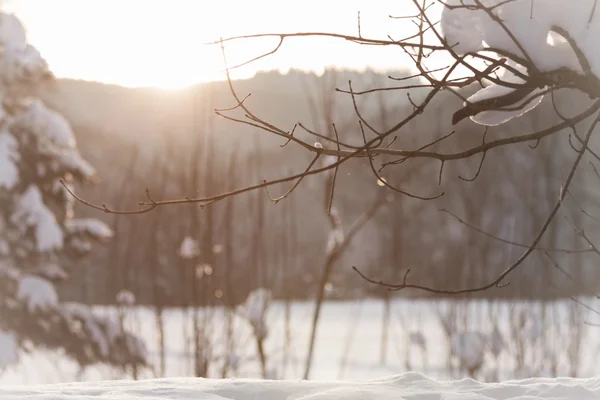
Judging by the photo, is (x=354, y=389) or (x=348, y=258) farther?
(x=348, y=258)

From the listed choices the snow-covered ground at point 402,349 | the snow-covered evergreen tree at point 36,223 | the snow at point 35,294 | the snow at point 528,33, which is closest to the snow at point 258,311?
the snow-covered ground at point 402,349

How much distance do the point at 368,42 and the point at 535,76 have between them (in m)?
0.56

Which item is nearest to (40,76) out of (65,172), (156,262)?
(65,172)

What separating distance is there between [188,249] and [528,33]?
396cm

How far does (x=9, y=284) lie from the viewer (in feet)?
26.6

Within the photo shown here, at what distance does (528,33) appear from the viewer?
2193 mm

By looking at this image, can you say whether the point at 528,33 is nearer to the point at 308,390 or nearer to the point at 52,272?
the point at 308,390

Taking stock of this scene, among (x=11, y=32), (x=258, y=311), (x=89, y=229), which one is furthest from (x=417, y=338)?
(x=11, y=32)

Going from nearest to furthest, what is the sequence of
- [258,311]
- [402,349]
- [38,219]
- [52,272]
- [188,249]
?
[188,249], [258,311], [38,219], [52,272], [402,349]

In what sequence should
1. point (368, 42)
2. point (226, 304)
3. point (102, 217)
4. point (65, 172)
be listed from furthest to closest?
point (102, 217)
point (65, 172)
point (226, 304)
point (368, 42)

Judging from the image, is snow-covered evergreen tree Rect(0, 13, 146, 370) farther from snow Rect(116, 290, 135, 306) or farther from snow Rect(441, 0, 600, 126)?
snow Rect(441, 0, 600, 126)

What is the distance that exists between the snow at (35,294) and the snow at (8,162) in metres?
1.13

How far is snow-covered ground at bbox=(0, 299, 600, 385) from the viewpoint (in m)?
6.08

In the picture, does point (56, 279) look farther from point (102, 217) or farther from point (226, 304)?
point (102, 217)
